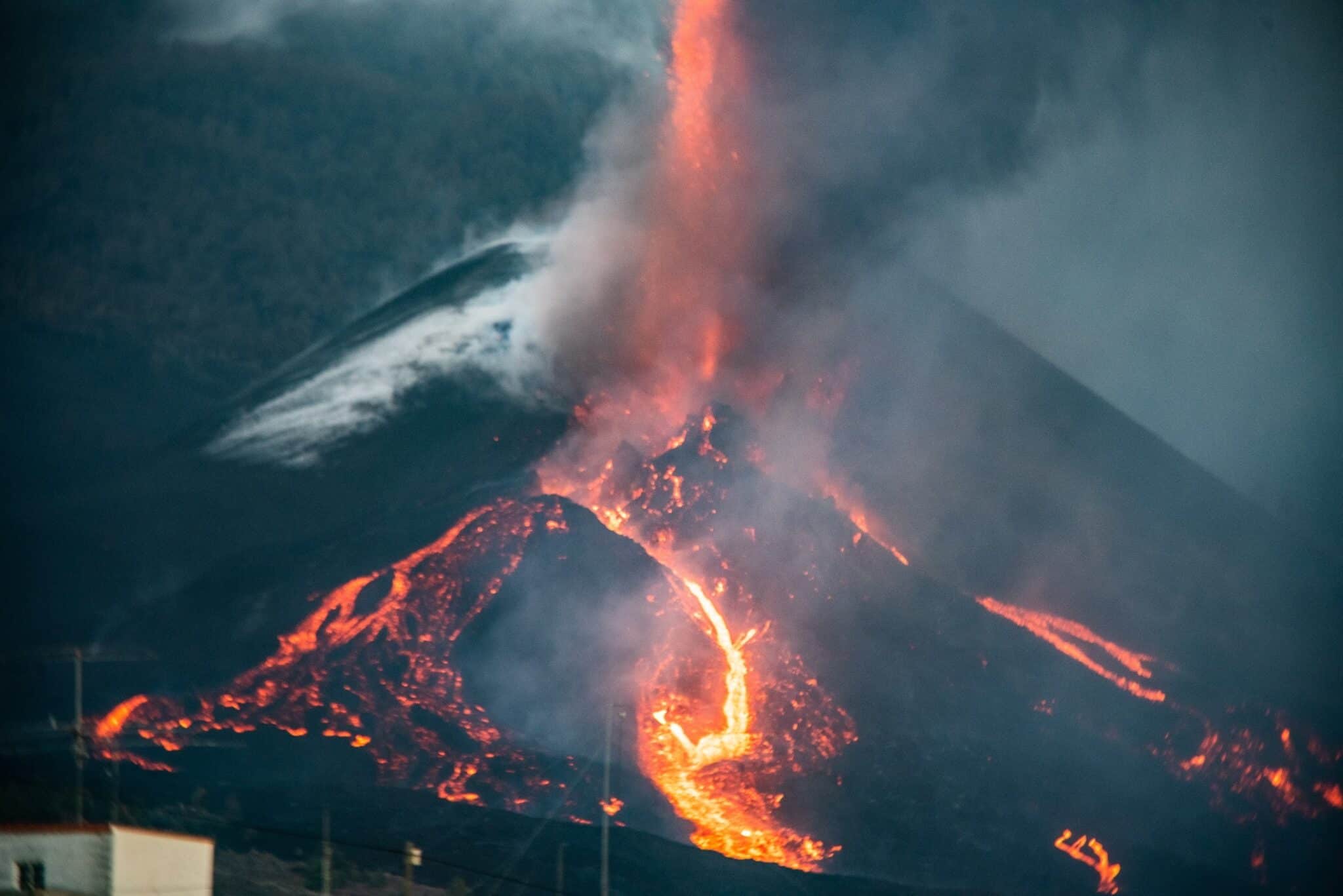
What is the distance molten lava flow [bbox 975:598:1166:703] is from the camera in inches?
2520

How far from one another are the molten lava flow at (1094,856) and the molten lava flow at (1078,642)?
8806 millimetres

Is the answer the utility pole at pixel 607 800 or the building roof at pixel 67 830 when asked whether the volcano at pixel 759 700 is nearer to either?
the utility pole at pixel 607 800

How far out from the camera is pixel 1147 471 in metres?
75.9

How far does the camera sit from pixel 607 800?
4922 centimetres

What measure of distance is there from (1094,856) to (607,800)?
18.0 meters

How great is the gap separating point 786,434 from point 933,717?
14391mm

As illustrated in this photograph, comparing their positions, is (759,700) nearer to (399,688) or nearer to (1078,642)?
(399,688)

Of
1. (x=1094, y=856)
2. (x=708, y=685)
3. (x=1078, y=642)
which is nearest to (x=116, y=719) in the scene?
(x=708, y=685)

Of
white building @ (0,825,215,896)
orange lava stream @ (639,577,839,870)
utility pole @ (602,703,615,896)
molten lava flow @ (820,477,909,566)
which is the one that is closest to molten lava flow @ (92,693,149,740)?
utility pole @ (602,703,615,896)

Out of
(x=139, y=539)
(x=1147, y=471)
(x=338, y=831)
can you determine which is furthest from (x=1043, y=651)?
(x=139, y=539)

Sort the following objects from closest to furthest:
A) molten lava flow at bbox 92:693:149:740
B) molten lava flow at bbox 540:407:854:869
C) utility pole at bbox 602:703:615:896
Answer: utility pole at bbox 602:703:615:896 < molten lava flow at bbox 540:407:854:869 < molten lava flow at bbox 92:693:149:740

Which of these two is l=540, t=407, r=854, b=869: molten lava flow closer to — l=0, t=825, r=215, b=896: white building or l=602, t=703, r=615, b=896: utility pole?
l=602, t=703, r=615, b=896: utility pole

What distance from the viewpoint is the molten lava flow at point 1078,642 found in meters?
64.0

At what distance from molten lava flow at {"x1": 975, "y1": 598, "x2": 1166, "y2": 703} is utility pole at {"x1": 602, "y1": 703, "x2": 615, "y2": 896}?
19357mm
